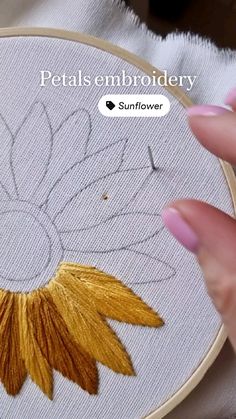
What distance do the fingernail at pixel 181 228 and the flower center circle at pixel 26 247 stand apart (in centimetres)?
23

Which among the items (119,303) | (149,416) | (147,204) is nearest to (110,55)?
(147,204)

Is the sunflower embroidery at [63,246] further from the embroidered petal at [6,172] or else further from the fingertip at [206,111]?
the fingertip at [206,111]

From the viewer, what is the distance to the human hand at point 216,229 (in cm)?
47

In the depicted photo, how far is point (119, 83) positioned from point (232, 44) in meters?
0.28

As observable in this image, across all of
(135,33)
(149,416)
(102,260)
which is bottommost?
(149,416)

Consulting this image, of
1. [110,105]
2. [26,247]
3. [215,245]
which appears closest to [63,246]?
[26,247]

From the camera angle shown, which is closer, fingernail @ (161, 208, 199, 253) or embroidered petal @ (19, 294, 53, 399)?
fingernail @ (161, 208, 199, 253)

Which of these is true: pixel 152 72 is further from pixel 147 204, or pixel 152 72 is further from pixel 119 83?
pixel 147 204

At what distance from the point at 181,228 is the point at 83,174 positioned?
241mm

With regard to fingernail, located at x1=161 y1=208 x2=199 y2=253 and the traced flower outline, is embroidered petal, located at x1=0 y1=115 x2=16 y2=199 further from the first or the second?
fingernail, located at x1=161 y1=208 x2=199 y2=253

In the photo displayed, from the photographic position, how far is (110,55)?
0.74 metres

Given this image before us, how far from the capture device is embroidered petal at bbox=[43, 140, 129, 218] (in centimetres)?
73

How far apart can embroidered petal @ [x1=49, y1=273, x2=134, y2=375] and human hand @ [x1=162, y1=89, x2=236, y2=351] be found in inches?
9.5

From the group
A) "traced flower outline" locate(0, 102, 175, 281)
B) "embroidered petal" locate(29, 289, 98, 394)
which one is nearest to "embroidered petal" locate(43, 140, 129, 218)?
"traced flower outline" locate(0, 102, 175, 281)
